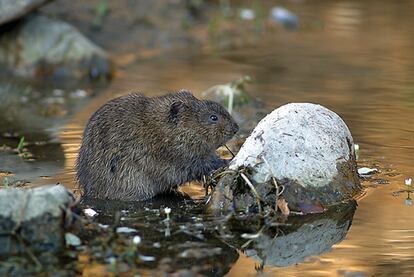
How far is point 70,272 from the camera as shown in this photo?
19.8 ft

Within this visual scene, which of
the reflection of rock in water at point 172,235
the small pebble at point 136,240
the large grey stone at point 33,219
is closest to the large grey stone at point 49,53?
the reflection of rock in water at point 172,235

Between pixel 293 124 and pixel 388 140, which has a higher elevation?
pixel 293 124

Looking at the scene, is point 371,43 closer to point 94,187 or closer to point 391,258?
point 94,187

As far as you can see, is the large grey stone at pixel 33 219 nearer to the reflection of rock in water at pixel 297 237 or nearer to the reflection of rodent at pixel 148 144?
the reflection of rock in water at pixel 297 237

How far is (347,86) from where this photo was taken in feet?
40.3

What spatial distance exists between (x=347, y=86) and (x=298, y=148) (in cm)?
502

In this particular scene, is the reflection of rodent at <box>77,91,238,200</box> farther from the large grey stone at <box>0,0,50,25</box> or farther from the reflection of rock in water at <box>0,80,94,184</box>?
the large grey stone at <box>0,0,50,25</box>

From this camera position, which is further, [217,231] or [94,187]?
[94,187]

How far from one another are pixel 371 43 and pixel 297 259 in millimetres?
8914

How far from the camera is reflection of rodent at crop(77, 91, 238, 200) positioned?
786cm

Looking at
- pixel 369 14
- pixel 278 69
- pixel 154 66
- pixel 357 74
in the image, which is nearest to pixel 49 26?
pixel 154 66

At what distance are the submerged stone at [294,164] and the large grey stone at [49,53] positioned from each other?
625 centimetres

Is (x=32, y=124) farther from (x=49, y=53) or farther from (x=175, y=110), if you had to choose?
(x=175, y=110)

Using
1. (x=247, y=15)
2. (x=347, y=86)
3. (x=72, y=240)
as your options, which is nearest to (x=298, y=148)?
(x=72, y=240)
